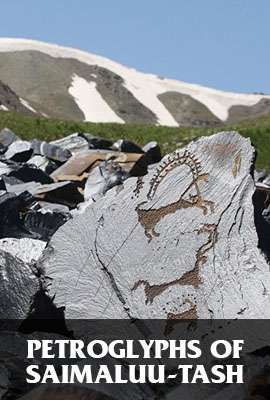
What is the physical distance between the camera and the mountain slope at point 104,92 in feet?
455

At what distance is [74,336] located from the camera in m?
7.27

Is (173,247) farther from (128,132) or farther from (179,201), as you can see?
(128,132)

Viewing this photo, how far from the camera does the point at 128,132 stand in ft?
98.3

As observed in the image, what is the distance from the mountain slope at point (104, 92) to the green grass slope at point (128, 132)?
9726 centimetres

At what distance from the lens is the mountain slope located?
139m

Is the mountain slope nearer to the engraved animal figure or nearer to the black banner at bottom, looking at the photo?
the engraved animal figure

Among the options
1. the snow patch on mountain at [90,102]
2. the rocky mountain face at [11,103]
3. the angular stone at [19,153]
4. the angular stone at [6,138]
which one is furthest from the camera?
the snow patch on mountain at [90,102]

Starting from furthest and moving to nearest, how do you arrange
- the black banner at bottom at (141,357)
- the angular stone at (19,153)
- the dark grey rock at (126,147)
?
the dark grey rock at (126,147) < the angular stone at (19,153) < the black banner at bottom at (141,357)

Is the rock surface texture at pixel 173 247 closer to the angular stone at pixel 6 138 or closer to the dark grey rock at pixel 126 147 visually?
the dark grey rock at pixel 126 147

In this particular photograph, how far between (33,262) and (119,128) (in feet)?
75.8

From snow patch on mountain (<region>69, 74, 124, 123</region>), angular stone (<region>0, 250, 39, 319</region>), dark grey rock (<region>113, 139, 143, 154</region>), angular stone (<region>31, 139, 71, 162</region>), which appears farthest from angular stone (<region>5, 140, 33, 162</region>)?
snow patch on mountain (<region>69, 74, 124, 123</region>)

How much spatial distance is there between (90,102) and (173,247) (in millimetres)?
135335

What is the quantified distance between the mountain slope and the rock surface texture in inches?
4726

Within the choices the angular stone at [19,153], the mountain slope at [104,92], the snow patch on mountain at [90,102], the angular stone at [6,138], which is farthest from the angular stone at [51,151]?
the snow patch on mountain at [90,102]
